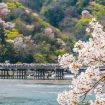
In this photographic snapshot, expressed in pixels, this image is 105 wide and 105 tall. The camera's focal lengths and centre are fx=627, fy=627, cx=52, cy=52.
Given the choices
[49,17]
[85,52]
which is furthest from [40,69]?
[85,52]

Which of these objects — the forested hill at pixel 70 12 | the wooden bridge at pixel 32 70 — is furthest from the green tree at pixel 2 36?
the forested hill at pixel 70 12

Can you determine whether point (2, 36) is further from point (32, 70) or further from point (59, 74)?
point (59, 74)

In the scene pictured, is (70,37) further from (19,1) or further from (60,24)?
(19,1)

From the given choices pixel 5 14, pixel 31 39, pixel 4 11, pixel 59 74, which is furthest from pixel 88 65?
pixel 4 11

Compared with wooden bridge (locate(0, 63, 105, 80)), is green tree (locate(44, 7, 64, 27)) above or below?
above

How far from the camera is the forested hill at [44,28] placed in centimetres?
11275

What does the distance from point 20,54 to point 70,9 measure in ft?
116

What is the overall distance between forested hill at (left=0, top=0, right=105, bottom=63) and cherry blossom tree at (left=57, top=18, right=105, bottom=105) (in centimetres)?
9730

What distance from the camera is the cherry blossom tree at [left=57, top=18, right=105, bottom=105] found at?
399 inches

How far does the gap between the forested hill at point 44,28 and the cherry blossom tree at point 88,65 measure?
9730 cm

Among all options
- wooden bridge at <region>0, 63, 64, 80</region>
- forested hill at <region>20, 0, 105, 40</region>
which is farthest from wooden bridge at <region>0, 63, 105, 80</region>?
forested hill at <region>20, 0, 105, 40</region>

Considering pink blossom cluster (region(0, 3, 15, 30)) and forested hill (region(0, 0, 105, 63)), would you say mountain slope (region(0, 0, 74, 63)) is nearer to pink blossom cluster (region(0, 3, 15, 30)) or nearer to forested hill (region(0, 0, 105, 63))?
forested hill (region(0, 0, 105, 63))

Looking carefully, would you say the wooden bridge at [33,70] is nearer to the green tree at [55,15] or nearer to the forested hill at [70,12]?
the forested hill at [70,12]

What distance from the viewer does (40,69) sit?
102062 mm
